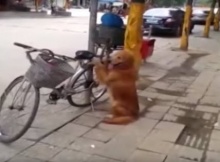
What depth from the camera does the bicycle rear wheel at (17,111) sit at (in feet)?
14.1

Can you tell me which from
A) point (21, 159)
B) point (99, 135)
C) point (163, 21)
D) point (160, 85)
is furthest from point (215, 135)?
point (163, 21)

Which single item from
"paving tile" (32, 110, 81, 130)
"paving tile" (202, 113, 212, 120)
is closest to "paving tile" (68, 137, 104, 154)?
"paving tile" (32, 110, 81, 130)

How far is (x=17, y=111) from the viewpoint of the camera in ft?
14.9

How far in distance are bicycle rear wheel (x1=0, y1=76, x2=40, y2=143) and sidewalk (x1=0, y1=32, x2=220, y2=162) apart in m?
0.15

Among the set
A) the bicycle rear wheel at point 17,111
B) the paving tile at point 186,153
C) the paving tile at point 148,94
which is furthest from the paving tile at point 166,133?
the paving tile at point 148,94

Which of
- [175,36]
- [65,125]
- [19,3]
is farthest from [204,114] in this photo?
[19,3]

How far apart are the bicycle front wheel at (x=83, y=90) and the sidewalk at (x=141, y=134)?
16 centimetres

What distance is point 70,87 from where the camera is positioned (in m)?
5.06

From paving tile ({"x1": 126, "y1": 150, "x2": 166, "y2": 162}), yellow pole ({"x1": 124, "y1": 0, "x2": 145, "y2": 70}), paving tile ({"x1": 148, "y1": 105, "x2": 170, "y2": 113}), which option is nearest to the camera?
paving tile ({"x1": 126, "y1": 150, "x2": 166, "y2": 162})

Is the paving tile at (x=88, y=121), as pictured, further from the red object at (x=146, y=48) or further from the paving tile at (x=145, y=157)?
the red object at (x=146, y=48)

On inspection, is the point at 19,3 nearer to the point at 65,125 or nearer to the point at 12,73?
the point at 12,73

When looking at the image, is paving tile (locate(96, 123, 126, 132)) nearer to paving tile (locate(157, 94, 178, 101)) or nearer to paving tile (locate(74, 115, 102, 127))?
paving tile (locate(74, 115, 102, 127))

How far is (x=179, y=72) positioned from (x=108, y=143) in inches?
222

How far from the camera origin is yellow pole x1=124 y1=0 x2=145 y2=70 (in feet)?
24.2
